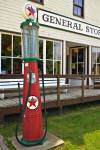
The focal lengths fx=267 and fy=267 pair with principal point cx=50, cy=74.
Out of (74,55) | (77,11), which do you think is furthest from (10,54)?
(74,55)

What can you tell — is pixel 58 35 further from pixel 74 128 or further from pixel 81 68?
pixel 74 128

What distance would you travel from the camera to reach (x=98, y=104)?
11.6m

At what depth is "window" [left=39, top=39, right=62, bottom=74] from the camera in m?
11.5

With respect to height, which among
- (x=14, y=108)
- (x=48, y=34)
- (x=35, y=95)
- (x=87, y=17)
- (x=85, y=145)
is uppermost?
(x=87, y=17)

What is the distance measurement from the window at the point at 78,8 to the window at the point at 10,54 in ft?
15.0

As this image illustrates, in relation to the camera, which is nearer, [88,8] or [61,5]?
[61,5]

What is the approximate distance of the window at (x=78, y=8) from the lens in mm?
13637

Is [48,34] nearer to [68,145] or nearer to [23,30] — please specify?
[23,30]

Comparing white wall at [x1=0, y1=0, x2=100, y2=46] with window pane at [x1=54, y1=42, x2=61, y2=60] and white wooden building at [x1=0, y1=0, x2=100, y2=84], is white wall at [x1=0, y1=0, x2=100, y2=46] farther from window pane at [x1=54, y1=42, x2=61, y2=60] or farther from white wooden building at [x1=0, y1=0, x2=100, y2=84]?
window pane at [x1=54, y1=42, x2=61, y2=60]

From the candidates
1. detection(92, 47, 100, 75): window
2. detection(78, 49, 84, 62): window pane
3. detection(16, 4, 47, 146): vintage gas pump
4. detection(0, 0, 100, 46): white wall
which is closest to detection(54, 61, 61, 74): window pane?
detection(0, 0, 100, 46): white wall

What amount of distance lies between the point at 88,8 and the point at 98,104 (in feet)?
18.8

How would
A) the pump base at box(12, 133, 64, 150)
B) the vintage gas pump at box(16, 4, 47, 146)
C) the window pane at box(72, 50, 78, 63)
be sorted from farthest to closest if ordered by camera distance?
the window pane at box(72, 50, 78, 63)
the vintage gas pump at box(16, 4, 47, 146)
the pump base at box(12, 133, 64, 150)

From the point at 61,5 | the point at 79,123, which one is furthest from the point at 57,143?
the point at 61,5

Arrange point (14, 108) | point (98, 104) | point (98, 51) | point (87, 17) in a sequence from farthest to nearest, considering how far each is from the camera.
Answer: point (98, 51), point (87, 17), point (98, 104), point (14, 108)
